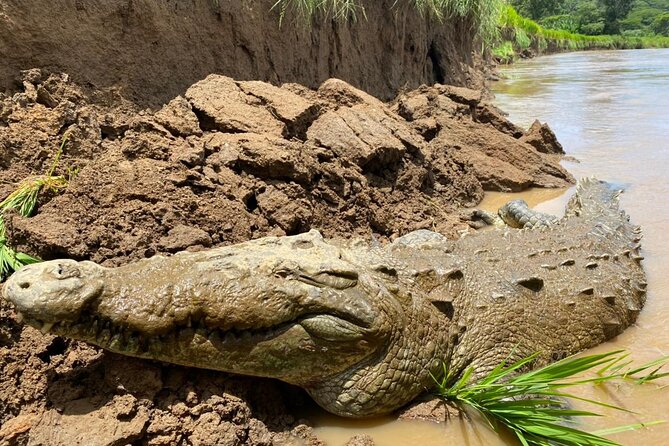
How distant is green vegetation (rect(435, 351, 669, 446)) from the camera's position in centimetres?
243

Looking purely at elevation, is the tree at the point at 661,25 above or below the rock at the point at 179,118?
below

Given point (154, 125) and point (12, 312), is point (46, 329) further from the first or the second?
point (154, 125)

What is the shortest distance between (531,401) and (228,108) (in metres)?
3.21

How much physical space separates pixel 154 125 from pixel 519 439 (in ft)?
10.5

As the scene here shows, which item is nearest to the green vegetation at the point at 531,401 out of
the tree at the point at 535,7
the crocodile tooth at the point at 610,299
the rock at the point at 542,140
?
the crocodile tooth at the point at 610,299

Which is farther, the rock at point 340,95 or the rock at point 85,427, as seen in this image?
the rock at point 340,95

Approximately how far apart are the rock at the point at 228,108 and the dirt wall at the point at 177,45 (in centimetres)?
38

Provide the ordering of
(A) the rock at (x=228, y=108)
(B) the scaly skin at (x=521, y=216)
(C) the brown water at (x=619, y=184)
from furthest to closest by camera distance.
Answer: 1. (B) the scaly skin at (x=521, y=216)
2. (A) the rock at (x=228, y=108)
3. (C) the brown water at (x=619, y=184)

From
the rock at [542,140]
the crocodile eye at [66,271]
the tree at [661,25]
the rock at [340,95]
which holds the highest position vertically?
the rock at [340,95]

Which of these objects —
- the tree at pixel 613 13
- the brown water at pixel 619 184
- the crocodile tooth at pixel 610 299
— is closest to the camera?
the brown water at pixel 619 184

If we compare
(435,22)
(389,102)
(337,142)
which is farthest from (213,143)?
(435,22)

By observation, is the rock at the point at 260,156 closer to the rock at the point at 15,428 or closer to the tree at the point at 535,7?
the rock at the point at 15,428

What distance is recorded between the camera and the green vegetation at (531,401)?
2.43 meters

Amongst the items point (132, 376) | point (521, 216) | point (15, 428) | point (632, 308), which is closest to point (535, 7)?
point (521, 216)
